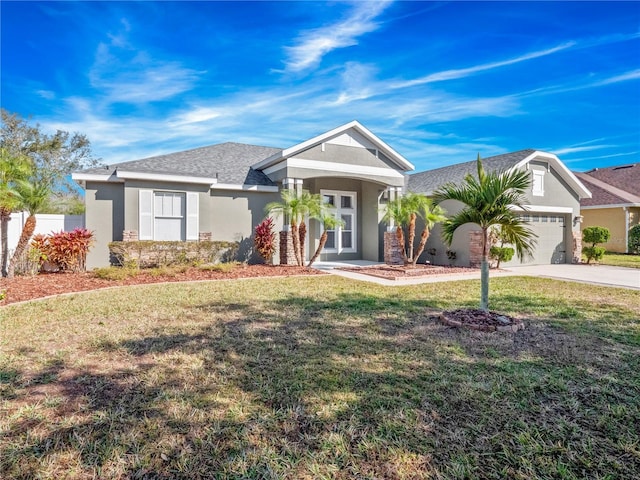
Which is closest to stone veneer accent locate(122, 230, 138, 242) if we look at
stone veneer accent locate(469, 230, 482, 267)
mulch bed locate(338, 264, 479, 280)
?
mulch bed locate(338, 264, 479, 280)

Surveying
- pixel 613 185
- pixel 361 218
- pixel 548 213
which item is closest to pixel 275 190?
pixel 361 218

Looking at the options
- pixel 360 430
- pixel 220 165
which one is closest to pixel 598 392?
pixel 360 430

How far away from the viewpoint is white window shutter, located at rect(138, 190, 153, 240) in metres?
12.9

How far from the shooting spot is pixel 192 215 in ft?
44.7

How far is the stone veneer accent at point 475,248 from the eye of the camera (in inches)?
597

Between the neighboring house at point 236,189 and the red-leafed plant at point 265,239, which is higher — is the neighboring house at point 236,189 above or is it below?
above

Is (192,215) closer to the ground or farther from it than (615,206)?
closer to the ground

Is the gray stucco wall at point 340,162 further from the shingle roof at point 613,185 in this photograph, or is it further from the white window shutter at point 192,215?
the shingle roof at point 613,185

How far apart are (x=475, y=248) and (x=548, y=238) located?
18.0 feet

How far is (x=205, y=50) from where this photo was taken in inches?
490

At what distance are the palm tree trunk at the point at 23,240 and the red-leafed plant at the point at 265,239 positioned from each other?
22.8ft

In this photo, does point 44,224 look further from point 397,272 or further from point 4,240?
point 397,272

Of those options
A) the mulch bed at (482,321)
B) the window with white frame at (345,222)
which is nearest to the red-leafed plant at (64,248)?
the window with white frame at (345,222)

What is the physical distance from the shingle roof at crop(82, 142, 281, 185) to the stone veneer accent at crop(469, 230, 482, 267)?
8946mm
